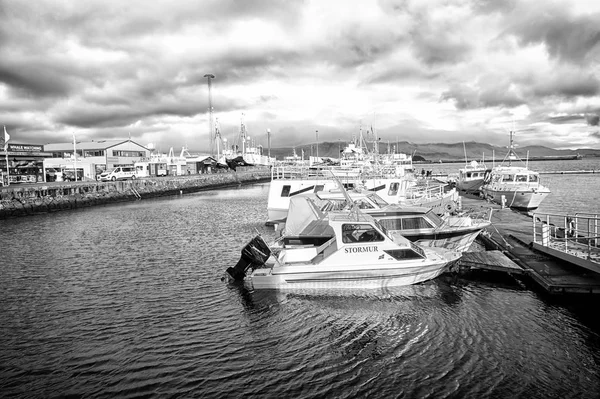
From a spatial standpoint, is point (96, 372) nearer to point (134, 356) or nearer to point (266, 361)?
point (134, 356)

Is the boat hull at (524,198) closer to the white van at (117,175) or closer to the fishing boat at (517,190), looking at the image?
the fishing boat at (517,190)

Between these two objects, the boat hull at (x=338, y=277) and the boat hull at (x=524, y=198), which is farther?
the boat hull at (x=524, y=198)

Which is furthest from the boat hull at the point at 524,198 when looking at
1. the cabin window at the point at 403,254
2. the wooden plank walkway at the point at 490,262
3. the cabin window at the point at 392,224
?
the cabin window at the point at 403,254

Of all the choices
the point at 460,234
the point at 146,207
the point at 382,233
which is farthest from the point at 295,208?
the point at 146,207

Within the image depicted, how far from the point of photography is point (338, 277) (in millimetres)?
15930

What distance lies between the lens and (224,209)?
158 feet

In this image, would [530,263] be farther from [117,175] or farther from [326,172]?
[117,175]

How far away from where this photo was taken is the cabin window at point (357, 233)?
16.3 m

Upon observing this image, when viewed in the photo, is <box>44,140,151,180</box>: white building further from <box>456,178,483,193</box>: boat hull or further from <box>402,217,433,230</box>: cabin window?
<box>402,217,433,230</box>: cabin window

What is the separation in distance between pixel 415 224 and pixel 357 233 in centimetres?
596

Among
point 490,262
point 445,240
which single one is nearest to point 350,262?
point 490,262

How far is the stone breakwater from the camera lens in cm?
4591

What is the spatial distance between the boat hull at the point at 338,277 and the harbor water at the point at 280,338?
1.22ft

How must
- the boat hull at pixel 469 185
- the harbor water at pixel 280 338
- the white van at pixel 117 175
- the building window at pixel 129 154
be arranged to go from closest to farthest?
the harbor water at pixel 280 338
the boat hull at pixel 469 185
the white van at pixel 117 175
the building window at pixel 129 154
